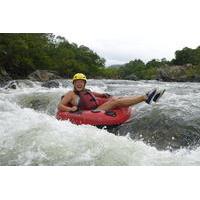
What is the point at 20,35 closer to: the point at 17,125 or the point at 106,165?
the point at 17,125

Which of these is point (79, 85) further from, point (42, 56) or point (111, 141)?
point (42, 56)

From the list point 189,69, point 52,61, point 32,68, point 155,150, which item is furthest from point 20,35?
point 155,150

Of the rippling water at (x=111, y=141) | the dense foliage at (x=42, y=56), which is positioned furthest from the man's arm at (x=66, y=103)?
the dense foliage at (x=42, y=56)

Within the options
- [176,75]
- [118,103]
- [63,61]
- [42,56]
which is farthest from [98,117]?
[63,61]

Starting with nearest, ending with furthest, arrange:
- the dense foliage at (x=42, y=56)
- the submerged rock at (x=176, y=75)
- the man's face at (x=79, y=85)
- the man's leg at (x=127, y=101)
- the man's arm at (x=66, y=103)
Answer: the man's leg at (x=127, y=101) → the man's arm at (x=66, y=103) → the man's face at (x=79, y=85) → the dense foliage at (x=42, y=56) → the submerged rock at (x=176, y=75)

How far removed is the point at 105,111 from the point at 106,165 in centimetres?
184

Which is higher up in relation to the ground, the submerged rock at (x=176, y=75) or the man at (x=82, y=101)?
the man at (x=82, y=101)

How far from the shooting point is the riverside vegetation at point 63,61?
63.6 ft

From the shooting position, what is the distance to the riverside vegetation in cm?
1939

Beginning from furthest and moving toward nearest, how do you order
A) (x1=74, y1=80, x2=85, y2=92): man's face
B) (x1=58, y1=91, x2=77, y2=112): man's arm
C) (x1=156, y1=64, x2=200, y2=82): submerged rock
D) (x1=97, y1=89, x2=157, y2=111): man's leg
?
(x1=156, y1=64, x2=200, y2=82): submerged rock < (x1=74, y1=80, x2=85, y2=92): man's face < (x1=58, y1=91, x2=77, y2=112): man's arm < (x1=97, y1=89, x2=157, y2=111): man's leg

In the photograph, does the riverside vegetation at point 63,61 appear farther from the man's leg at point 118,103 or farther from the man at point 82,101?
the man's leg at point 118,103

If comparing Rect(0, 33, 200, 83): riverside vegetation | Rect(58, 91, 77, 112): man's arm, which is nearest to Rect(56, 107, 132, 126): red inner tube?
Rect(58, 91, 77, 112): man's arm

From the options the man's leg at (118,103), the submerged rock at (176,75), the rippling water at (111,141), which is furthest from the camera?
the submerged rock at (176,75)

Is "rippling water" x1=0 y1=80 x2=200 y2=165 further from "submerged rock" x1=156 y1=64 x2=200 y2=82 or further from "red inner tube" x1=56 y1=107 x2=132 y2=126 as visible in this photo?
"submerged rock" x1=156 y1=64 x2=200 y2=82
